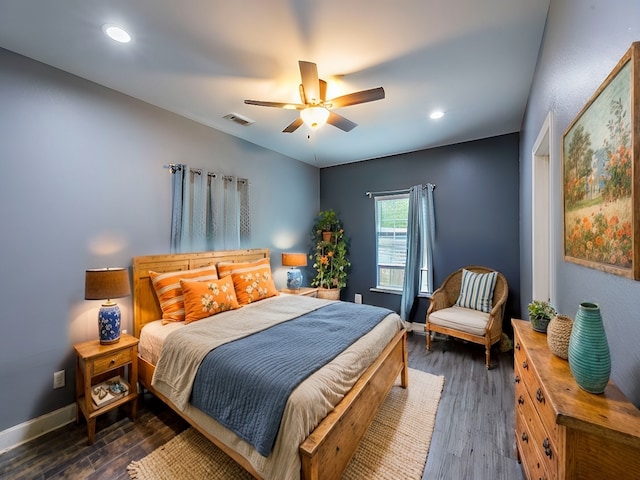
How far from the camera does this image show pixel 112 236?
2410mm

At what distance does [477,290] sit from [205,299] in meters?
3.26

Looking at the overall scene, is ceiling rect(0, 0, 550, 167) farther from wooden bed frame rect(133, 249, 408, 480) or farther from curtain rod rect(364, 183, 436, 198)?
wooden bed frame rect(133, 249, 408, 480)

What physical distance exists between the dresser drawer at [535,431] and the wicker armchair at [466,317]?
141 centimetres

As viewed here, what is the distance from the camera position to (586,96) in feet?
3.67

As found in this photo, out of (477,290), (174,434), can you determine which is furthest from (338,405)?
(477,290)

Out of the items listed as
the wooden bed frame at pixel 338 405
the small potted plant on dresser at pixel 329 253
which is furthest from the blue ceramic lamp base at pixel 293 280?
the wooden bed frame at pixel 338 405

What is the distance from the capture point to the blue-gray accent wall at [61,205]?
6.27ft

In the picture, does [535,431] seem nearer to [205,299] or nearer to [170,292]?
[205,299]

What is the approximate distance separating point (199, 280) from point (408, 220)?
3.02 metres

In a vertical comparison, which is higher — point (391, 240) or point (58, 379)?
point (391, 240)

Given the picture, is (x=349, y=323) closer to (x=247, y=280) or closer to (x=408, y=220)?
(x=247, y=280)

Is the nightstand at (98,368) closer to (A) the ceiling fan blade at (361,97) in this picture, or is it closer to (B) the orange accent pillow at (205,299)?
(B) the orange accent pillow at (205,299)

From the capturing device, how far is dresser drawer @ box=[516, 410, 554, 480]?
1.11 meters

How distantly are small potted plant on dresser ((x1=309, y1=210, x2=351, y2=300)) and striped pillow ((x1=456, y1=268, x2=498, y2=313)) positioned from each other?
182cm
